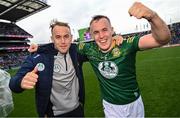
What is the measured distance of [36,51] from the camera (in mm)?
4148

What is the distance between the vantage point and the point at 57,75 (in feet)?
13.1

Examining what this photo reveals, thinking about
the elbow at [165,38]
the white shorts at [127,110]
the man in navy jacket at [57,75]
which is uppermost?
the elbow at [165,38]

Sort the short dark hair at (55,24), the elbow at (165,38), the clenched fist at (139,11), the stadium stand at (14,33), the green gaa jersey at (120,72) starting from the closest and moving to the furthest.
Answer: the clenched fist at (139,11) < the elbow at (165,38) < the green gaa jersey at (120,72) < the short dark hair at (55,24) < the stadium stand at (14,33)

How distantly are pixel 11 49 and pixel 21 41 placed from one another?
457 centimetres

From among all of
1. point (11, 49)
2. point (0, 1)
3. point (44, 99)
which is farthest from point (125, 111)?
point (11, 49)

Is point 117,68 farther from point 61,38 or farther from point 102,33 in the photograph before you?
point 61,38

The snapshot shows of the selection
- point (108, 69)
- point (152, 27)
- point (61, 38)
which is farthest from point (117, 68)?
point (61, 38)

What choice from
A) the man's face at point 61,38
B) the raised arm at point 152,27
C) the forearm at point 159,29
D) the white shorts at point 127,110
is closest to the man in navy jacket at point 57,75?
the man's face at point 61,38

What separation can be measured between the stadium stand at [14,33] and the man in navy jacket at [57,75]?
46.2 meters

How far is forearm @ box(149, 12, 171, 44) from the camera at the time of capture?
2957mm

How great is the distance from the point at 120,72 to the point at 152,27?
2.45ft

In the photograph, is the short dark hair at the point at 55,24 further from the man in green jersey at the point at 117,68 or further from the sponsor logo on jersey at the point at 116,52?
the sponsor logo on jersey at the point at 116,52

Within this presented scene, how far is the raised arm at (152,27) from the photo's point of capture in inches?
109

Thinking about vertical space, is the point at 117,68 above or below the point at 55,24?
below
